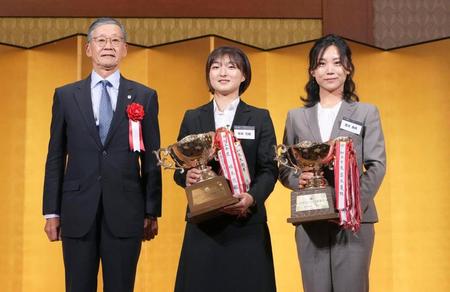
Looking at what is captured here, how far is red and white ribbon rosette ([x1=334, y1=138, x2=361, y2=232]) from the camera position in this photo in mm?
2197

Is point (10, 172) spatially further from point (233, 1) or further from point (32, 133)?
point (233, 1)

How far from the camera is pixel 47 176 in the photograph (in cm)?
238

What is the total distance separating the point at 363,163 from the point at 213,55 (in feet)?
2.05

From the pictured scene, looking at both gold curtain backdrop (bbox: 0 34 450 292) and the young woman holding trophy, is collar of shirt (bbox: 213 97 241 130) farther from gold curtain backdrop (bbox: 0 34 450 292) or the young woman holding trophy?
gold curtain backdrop (bbox: 0 34 450 292)

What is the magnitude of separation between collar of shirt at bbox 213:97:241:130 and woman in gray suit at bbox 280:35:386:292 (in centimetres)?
21

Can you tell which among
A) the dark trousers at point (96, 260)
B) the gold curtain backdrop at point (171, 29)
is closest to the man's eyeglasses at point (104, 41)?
the dark trousers at point (96, 260)

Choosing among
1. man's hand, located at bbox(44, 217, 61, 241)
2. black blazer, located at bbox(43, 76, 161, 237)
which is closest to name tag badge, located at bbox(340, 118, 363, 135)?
black blazer, located at bbox(43, 76, 161, 237)

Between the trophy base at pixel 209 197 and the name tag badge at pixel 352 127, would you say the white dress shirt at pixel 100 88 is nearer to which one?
the trophy base at pixel 209 197

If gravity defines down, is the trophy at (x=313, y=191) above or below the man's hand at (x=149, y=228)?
above

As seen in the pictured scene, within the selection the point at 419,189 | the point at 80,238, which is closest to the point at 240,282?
the point at 80,238

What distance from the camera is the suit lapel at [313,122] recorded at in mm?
2424

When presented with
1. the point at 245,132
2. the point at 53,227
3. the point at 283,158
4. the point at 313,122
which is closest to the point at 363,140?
the point at 313,122

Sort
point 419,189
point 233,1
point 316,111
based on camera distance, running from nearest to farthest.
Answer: point 316,111 < point 419,189 < point 233,1

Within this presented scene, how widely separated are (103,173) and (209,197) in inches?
14.5
